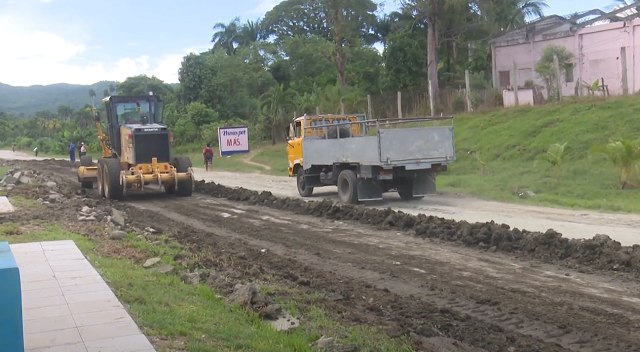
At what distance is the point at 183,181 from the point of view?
20688mm

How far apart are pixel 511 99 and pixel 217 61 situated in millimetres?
34833

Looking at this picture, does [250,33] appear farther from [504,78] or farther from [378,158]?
[378,158]

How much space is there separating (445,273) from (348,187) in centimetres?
880

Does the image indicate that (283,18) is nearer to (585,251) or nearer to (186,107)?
(186,107)

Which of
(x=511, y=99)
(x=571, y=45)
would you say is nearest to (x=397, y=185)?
(x=511, y=99)

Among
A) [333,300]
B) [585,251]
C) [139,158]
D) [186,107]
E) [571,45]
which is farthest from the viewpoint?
[186,107]

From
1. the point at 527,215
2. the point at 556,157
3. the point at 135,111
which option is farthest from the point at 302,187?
the point at 527,215

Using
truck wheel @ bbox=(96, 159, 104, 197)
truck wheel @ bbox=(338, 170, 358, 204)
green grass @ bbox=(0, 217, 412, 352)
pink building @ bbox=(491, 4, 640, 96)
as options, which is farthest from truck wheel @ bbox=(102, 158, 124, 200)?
pink building @ bbox=(491, 4, 640, 96)

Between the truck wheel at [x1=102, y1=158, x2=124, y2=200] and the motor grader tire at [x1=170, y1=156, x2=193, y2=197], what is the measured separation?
A: 1.79 m

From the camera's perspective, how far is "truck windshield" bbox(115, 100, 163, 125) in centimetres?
2166

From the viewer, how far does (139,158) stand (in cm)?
2003

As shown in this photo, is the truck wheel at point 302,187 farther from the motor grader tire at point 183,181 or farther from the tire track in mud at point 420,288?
the tire track in mud at point 420,288

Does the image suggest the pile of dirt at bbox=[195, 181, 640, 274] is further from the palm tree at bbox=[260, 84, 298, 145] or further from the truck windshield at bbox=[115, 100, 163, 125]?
the palm tree at bbox=[260, 84, 298, 145]

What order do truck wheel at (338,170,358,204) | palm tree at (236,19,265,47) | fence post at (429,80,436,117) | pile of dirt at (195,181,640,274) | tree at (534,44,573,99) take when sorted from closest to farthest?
pile of dirt at (195,181,640,274), truck wheel at (338,170,358,204), tree at (534,44,573,99), fence post at (429,80,436,117), palm tree at (236,19,265,47)
